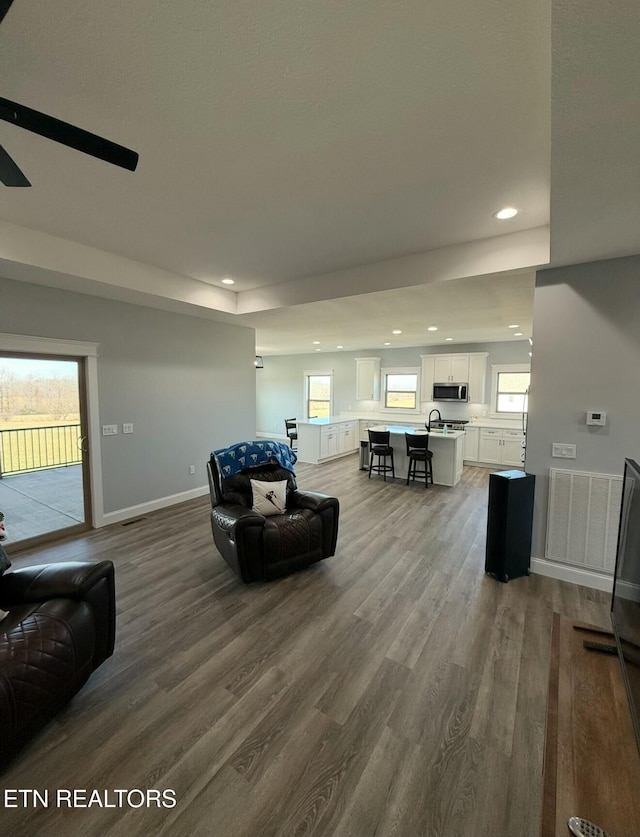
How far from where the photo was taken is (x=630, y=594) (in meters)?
1.17

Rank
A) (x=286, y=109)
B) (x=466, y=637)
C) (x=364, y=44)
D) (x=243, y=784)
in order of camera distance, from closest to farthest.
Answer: (x=364, y=44)
(x=243, y=784)
(x=286, y=109)
(x=466, y=637)

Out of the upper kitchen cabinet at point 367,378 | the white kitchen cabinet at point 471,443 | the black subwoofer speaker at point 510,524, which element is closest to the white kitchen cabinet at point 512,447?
the white kitchen cabinet at point 471,443

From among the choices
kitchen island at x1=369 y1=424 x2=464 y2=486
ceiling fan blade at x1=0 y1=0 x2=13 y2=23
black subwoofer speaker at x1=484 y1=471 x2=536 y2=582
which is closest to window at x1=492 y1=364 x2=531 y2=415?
kitchen island at x1=369 y1=424 x2=464 y2=486

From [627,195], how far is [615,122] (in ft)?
2.31

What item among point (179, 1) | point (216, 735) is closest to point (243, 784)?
point (216, 735)

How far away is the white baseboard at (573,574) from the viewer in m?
2.88

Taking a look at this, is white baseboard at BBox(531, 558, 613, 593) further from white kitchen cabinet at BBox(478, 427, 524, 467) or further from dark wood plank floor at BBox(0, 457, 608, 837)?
white kitchen cabinet at BBox(478, 427, 524, 467)

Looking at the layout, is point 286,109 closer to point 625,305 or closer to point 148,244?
point 148,244

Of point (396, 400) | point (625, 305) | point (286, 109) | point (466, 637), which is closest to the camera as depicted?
point (286, 109)

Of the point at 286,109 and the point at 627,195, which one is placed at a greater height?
the point at 286,109

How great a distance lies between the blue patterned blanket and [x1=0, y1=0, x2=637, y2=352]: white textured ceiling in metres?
1.98

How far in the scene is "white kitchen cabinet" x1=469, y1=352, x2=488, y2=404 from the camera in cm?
769

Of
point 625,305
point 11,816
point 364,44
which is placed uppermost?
point 364,44

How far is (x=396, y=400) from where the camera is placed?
356 inches
